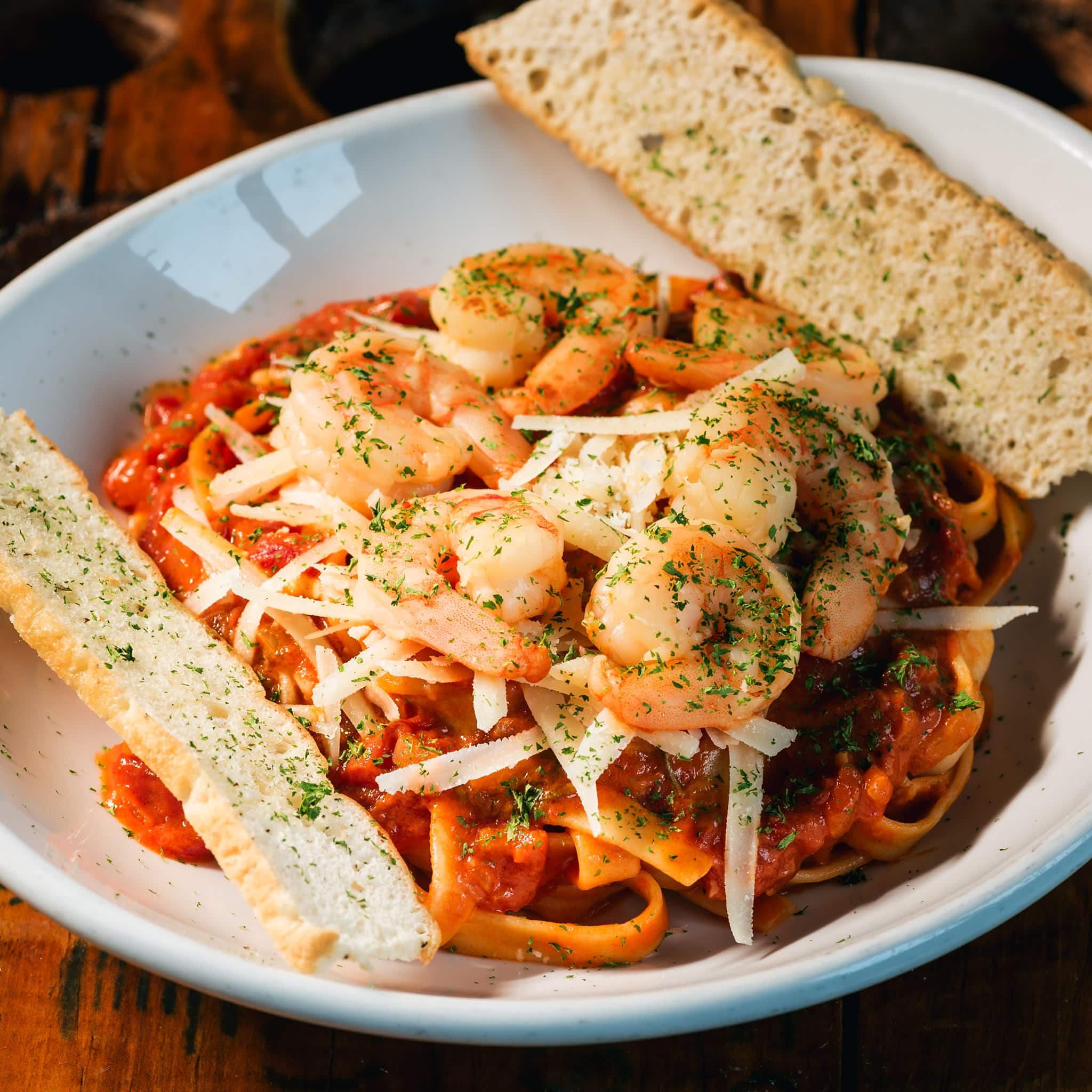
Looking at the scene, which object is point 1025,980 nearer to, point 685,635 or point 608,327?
point 685,635

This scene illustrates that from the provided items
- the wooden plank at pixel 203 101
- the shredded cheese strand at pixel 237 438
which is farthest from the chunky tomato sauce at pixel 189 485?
the wooden plank at pixel 203 101

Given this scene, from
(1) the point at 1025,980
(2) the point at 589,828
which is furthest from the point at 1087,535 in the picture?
Answer: (2) the point at 589,828

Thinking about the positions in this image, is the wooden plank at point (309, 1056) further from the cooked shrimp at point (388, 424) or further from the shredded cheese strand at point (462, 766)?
the cooked shrimp at point (388, 424)

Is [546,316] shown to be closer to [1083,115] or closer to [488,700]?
[488,700]

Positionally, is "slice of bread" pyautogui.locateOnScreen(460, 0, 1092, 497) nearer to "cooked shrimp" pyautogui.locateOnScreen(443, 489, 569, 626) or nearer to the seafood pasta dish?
the seafood pasta dish


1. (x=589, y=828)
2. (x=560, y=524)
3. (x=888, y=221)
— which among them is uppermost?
(x=888, y=221)

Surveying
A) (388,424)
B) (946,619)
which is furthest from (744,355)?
(388,424)

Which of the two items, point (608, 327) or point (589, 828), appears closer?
point (589, 828)

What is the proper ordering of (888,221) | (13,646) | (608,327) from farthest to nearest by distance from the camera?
(888,221)
(608,327)
(13,646)
